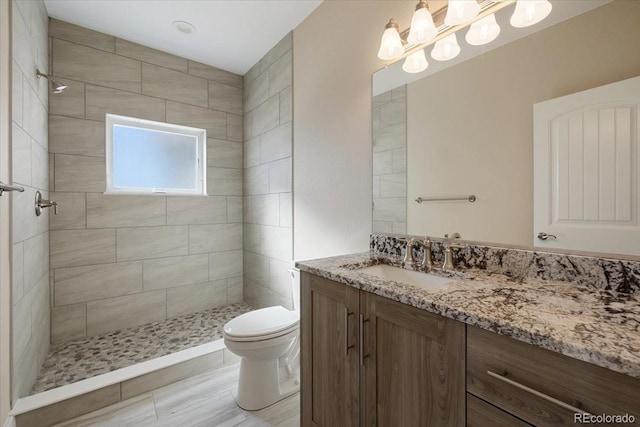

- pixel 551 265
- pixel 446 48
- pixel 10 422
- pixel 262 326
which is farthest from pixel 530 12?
pixel 10 422

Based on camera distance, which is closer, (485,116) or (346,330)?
(346,330)

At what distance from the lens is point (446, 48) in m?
1.33

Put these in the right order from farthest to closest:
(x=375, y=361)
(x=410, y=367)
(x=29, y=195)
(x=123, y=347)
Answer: (x=123, y=347) → (x=29, y=195) → (x=375, y=361) → (x=410, y=367)

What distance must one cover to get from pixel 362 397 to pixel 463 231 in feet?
2.66

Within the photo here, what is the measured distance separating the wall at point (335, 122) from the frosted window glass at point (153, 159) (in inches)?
49.0

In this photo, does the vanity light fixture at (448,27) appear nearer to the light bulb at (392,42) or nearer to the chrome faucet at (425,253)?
the light bulb at (392,42)

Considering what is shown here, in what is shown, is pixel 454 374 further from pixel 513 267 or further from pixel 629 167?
pixel 629 167

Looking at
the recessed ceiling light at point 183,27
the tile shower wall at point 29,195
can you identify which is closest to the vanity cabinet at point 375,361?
the tile shower wall at point 29,195

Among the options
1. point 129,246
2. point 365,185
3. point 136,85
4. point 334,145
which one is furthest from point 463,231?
point 136,85

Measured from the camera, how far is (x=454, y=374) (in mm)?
764

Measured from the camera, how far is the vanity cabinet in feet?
2.59

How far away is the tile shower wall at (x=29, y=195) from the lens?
1477 mm

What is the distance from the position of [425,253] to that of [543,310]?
618 mm

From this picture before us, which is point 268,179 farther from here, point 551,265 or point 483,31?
point 551,265
